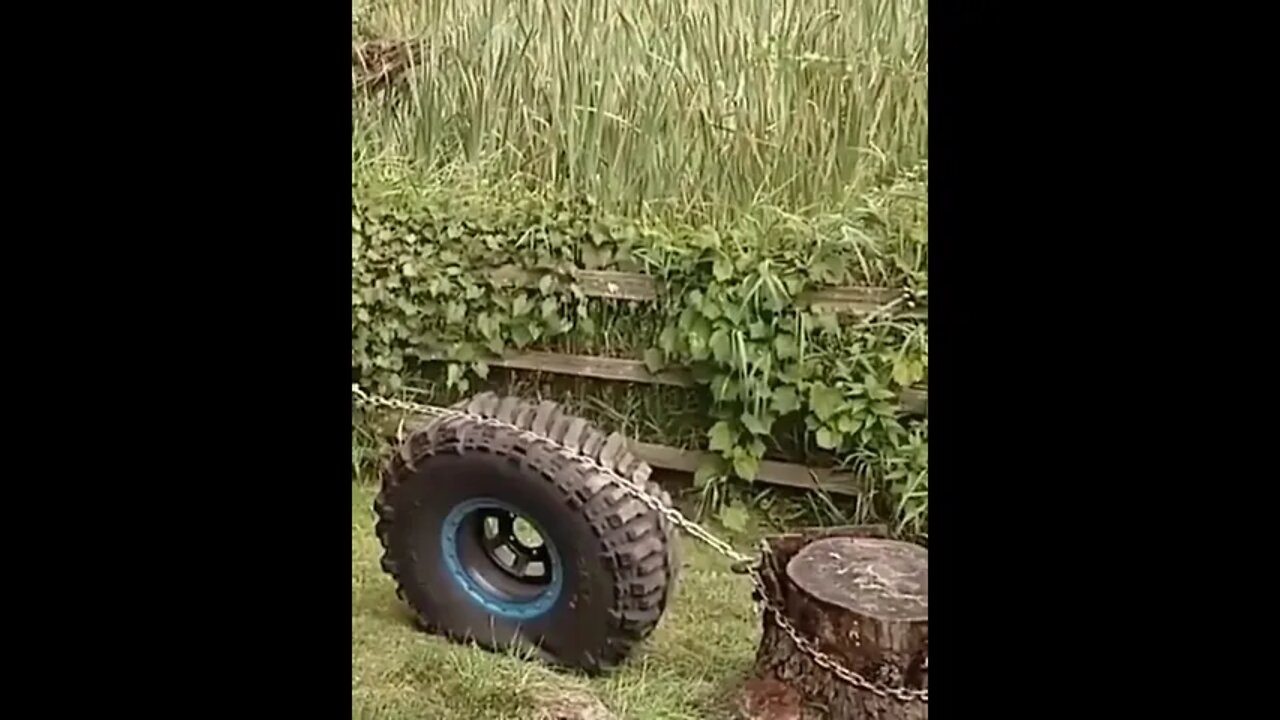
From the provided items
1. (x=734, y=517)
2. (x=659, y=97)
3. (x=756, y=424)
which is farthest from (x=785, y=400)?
(x=659, y=97)

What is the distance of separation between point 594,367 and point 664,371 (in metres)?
0.08

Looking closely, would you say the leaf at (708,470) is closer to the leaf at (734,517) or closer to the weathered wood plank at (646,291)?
the leaf at (734,517)

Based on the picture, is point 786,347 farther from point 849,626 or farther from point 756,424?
point 849,626

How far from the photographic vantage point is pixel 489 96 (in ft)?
5.82

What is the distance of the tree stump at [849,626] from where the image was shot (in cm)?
164

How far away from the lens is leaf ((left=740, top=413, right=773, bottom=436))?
169 centimetres

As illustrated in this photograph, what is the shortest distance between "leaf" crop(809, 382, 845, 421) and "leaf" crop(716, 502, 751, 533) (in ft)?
0.45

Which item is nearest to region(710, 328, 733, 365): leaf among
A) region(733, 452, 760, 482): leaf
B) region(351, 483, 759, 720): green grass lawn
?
region(733, 452, 760, 482): leaf

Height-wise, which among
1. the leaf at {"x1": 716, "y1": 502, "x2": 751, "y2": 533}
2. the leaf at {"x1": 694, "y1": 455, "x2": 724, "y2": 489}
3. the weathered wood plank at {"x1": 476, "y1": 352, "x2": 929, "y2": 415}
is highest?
the weathered wood plank at {"x1": 476, "y1": 352, "x2": 929, "y2": 415}

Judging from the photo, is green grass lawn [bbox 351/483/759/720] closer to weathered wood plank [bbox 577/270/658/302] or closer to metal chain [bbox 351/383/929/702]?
metal chain [bbox 351/383/929/702]

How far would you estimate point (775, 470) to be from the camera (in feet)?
5.55

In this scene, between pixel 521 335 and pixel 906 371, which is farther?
pixel 521 335
